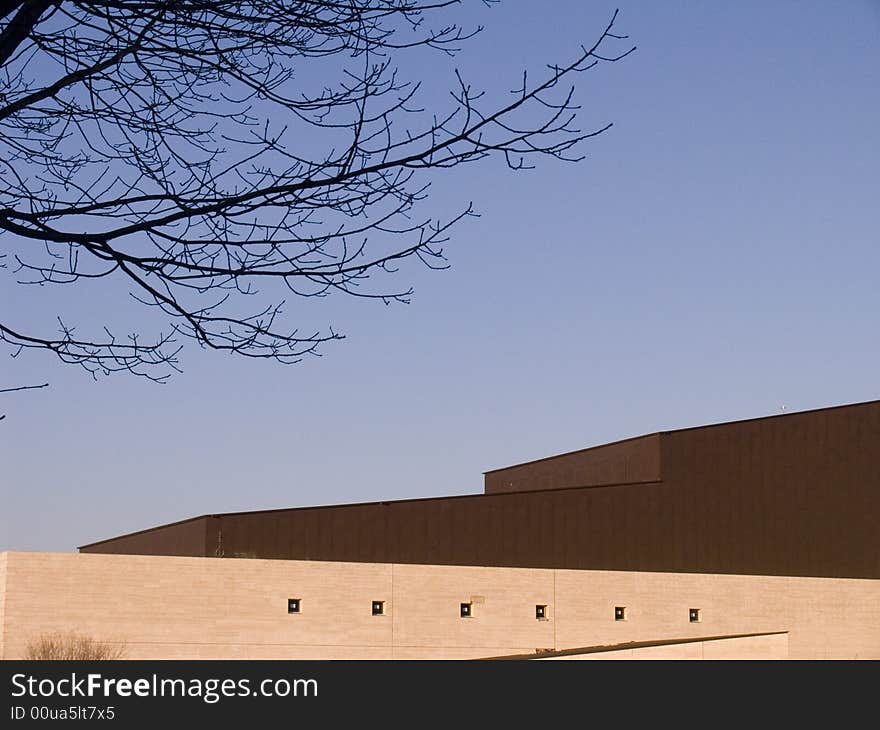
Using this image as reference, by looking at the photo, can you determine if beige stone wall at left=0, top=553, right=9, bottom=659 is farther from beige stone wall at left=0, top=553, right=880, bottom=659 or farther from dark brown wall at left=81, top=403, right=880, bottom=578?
dark brown wall at left=81, top=403, right=880, bottom=578

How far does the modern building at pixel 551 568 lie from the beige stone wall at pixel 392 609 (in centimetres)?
4

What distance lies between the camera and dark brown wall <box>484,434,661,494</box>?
36781mm

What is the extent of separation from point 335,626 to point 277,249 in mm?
24880

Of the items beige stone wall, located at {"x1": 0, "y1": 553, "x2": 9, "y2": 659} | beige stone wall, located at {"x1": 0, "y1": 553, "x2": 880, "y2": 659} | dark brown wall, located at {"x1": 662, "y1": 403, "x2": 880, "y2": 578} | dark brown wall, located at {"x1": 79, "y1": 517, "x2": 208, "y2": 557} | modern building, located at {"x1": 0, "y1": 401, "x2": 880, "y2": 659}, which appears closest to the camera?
beige stone wall, located at {"x1": 0, "y1": 553, "x2": 9, "y2": 659}

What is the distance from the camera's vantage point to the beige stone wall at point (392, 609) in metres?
28.8

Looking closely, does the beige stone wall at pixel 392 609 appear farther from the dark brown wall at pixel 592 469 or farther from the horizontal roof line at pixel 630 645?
the dark brown wall at pixel 592 469

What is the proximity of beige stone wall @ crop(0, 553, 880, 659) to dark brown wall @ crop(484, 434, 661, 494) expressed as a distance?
3335 mm

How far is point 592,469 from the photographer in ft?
128

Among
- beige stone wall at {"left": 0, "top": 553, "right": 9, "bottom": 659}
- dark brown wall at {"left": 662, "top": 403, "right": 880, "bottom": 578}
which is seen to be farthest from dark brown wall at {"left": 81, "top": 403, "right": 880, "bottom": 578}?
beige stone wall at {"left": 0, "top": 553, "right": 9, "bottom": 659}

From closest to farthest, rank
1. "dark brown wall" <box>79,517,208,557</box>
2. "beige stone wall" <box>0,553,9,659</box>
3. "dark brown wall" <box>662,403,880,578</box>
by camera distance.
Answer: "beige stone wall" <box>0,553,9,659</box>
"dark brown wall" <box>79,517,208,557</box>
"dark brown wall" <box>662,403,880,578</box>

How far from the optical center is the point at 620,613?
34.2 meters

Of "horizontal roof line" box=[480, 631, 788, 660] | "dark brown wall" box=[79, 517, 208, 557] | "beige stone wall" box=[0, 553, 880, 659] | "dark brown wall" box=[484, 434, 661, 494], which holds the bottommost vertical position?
"horizontal roof line" box=[480, 631, 788, 660]

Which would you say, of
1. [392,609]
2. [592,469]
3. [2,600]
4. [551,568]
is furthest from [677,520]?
[2,600]
